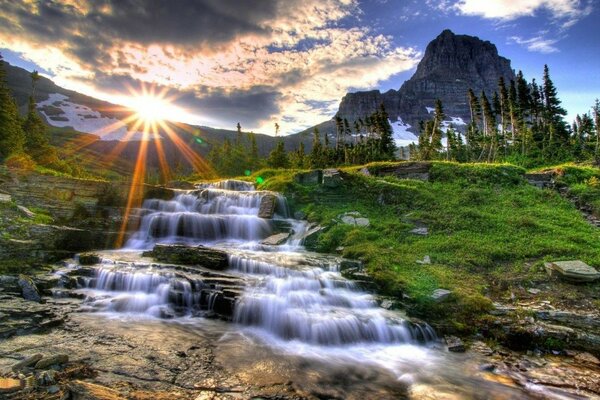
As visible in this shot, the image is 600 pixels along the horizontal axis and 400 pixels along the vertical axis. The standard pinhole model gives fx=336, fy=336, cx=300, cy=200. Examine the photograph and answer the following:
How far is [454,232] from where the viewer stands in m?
18.0

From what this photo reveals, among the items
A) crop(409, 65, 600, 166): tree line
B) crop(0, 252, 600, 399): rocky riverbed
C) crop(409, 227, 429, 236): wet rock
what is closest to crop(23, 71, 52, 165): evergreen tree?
crop(0, 252, 600, 399): rocky riverbed

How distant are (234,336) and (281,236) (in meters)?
10.4

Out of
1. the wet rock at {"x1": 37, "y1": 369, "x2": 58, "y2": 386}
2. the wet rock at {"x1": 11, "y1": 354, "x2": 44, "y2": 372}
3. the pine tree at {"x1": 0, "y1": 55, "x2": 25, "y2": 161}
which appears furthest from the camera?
the pine tree at {"x1": 0, "y1": 55, "x2": 25, "y2": 161}

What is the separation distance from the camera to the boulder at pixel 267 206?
76.0ft

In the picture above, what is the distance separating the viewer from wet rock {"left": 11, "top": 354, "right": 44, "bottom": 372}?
6.18 m

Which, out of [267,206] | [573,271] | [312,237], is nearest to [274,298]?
[312,237]

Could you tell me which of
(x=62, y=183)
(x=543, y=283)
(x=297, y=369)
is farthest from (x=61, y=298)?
(x=543, y=283)

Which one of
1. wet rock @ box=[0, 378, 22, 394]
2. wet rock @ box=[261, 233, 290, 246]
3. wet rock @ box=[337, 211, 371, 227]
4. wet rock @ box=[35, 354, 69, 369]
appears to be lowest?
wet rock @ box=[35, 354, 69, 369]

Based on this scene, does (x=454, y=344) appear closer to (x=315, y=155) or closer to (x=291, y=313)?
(x=291, y=313)

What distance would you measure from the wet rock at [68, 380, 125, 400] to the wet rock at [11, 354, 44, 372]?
63.6 inches

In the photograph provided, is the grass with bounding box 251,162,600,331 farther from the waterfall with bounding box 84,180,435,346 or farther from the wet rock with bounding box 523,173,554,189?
the waterfall with bounding box 84,180,435,346

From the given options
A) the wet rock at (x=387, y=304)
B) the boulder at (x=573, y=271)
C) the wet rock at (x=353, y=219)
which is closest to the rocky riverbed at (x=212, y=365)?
the wet rock at (x=387, y=304)

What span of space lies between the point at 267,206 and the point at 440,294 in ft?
46.0

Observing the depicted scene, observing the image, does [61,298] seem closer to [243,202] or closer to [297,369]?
[297,369]
